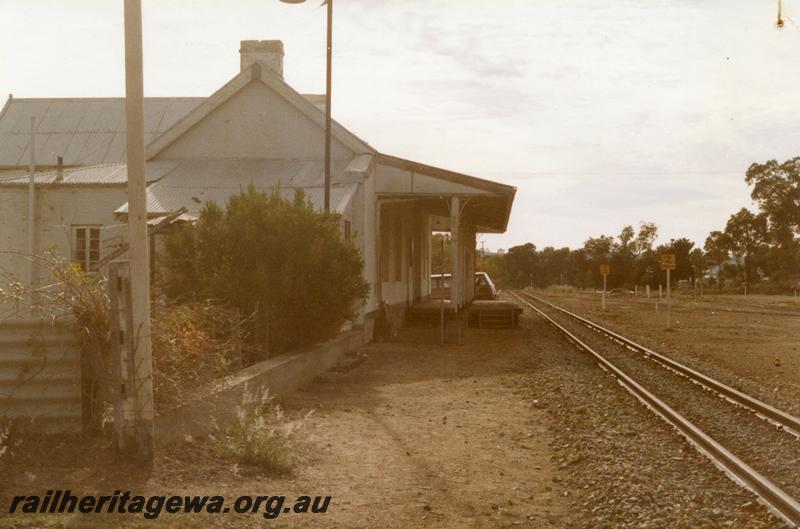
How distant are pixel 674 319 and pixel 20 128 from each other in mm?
24387

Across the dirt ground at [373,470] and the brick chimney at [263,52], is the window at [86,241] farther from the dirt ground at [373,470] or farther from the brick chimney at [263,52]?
the dirt ground at [373,470]

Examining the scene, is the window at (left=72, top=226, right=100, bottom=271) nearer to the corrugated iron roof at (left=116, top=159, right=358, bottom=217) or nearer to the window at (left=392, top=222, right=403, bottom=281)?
the corrugated iron roof at (left=116, top=159, right=358, bottom=217)

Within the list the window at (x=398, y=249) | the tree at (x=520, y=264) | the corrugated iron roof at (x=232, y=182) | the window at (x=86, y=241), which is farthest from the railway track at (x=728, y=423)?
the tree at (x=520, y=264)

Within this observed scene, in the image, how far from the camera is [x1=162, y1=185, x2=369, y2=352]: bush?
13.4 metres

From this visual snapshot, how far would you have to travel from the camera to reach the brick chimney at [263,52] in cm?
2669

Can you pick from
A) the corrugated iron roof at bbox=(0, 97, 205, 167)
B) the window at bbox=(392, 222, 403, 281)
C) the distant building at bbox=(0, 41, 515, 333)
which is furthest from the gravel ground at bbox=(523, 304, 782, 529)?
the corrugated iron roof at bbox=(0, 97, 205, 167)

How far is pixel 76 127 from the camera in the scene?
97.7 feet

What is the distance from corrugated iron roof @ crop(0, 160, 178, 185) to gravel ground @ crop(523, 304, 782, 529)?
12980 millimetres

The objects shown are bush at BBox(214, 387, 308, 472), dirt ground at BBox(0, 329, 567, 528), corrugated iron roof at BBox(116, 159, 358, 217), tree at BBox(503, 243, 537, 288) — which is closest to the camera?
dirt ground at BBox(0, 329, 567, 528)

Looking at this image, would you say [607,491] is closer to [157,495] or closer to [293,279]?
[157,495]

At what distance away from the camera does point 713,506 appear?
6953 millimetres

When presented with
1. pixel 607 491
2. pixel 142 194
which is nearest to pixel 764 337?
pixel 607 491

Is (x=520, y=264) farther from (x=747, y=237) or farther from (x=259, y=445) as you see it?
(x=259, y=445)

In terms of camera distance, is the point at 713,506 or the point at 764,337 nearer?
the point at 713,506
